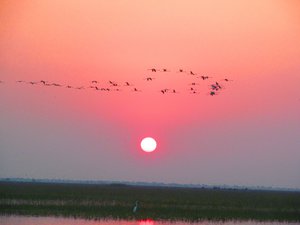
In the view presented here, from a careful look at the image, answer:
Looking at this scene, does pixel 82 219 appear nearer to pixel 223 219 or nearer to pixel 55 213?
pixel 55 213

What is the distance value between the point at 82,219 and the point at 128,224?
3.71 ft

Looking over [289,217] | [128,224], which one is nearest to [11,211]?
[128,224]

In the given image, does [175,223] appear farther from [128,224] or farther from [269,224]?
[269,224]

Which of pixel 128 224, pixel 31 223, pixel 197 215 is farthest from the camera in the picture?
pixel 197 215

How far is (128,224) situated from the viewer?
12.5 m

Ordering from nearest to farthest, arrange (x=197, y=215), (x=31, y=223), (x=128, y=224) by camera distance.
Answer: (x=31, y=223) → (x=128, y=224) → (x=197, y=215)

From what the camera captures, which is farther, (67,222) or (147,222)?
(147,222)

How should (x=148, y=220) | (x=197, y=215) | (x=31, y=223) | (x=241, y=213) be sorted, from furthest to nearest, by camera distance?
(x=241, y=213)
(x=197, y=215)
(x=148, y=220)
(x=31, y=223)

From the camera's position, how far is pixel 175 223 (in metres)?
13.0

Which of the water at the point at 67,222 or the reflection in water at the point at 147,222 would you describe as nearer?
the water at the point at 67,222

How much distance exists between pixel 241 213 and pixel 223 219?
6.32 feet

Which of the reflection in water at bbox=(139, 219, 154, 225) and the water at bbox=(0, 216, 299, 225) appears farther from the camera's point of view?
the reflection in water at bbox=(139, 219, 154, 225)

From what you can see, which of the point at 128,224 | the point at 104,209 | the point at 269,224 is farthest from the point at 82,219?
the point at 269,224

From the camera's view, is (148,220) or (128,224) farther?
(148,220)
